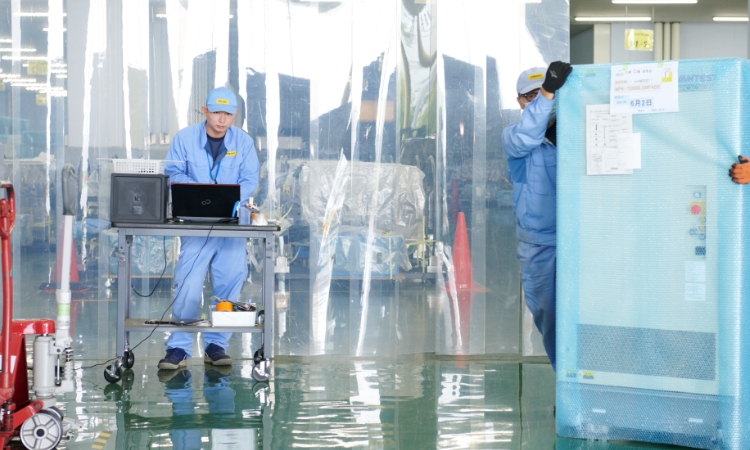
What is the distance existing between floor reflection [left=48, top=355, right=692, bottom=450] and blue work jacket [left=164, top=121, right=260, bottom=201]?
3.52ft

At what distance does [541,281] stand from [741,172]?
1.00m

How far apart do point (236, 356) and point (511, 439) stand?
208 centimetres

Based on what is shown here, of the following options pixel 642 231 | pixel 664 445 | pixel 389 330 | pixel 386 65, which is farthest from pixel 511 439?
pixel 386 65

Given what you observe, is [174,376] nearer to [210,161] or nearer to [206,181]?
[206,181]

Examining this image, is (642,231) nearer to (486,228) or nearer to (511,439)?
(511,439)

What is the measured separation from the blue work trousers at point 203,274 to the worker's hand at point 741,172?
106 inches

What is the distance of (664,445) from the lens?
3229mm

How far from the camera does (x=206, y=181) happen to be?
4.59m

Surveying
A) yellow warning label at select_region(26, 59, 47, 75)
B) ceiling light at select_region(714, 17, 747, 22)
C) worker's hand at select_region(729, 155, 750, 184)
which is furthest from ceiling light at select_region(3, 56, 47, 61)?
ceiling light at select_region(714, 17, 747, 22)

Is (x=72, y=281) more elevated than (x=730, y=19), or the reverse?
(x=730, y=19)

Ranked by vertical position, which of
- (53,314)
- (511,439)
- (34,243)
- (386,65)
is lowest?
(511,439)

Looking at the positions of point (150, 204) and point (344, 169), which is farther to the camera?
point (344, 169)

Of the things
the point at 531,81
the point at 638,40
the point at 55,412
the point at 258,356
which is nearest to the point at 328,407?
the point at 258,356

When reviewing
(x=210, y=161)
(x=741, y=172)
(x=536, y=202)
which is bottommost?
(x=536, y=202)
